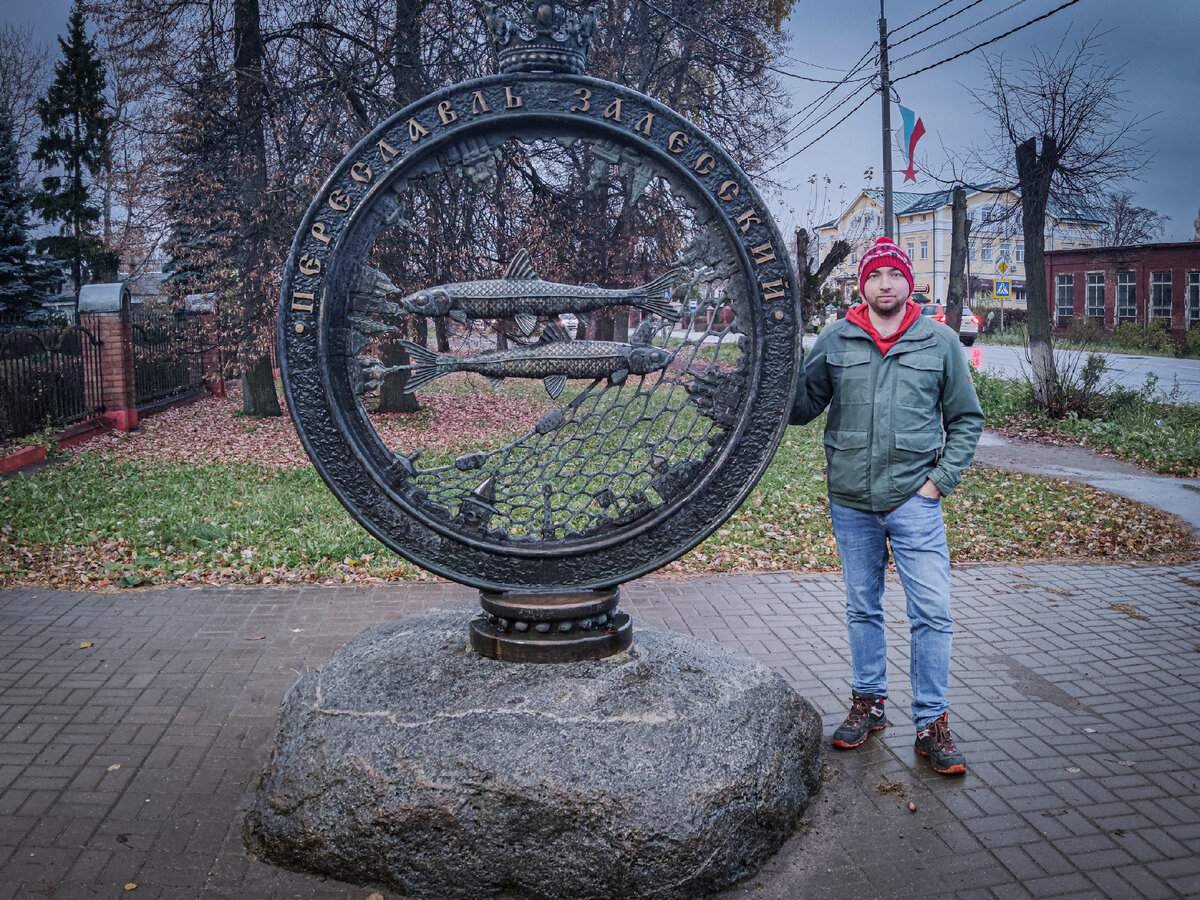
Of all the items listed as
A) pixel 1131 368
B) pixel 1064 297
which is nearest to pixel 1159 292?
pixel 1064 297

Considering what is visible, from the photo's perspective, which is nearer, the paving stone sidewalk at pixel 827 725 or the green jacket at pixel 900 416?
the paving stone sidewalk at pixel 827 725

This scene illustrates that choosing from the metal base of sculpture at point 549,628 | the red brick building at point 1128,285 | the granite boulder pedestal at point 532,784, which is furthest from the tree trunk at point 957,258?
the red brick building at point 1128,285

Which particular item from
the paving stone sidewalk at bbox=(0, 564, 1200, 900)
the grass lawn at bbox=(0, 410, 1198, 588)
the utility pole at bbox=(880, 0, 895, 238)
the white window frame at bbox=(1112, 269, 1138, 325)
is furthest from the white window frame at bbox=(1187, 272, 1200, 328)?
the paving stone sidewalk at bbox=(0, 564, 1200, 900)

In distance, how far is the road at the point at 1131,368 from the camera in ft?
73.9

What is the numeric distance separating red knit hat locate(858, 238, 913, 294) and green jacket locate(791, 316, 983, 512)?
227 mm

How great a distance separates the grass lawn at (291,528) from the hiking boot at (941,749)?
358 centimetres

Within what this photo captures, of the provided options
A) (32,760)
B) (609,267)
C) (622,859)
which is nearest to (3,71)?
(609,267)

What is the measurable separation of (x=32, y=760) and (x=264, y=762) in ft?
3.43

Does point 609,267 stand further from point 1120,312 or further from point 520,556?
point 1120,312

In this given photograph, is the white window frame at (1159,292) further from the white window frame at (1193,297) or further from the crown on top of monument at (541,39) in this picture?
the crown on top of monument at (541,39)

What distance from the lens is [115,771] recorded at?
177 inches

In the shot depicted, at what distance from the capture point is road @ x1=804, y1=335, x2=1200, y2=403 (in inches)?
887

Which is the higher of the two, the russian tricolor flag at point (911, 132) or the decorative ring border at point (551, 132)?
the russian tricolor flag at point (911, 132)

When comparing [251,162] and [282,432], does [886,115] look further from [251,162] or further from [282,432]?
[282,432]
